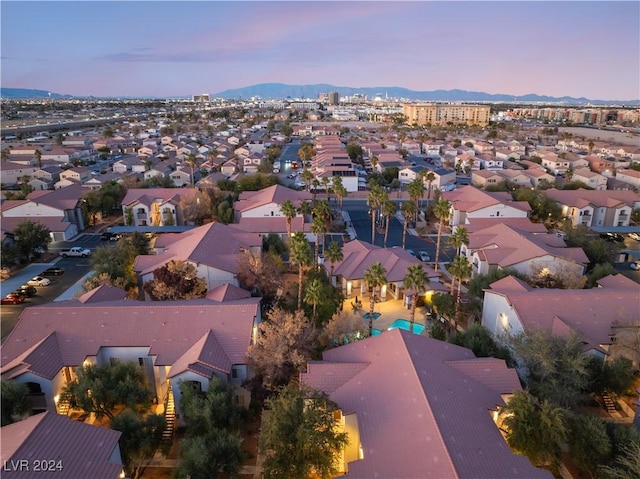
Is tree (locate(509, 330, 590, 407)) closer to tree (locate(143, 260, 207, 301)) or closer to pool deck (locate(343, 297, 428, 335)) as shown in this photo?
pool deck (locate(343, 297, 428, 335))

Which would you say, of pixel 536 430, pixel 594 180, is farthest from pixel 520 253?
pixel 594 180

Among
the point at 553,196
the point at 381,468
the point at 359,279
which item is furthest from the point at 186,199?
the point at 553,196

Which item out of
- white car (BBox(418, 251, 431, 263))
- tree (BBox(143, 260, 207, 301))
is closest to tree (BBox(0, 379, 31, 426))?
tree (BBox(143, 260, 207, 301))

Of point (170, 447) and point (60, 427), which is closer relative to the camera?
point (60, 427)

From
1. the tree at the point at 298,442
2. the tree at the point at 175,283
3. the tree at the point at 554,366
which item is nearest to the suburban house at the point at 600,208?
the tree at the point at 554,366

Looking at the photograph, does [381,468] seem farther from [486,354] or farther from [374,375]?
[486,354]

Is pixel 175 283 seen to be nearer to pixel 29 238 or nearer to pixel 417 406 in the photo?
pixel 417 406
